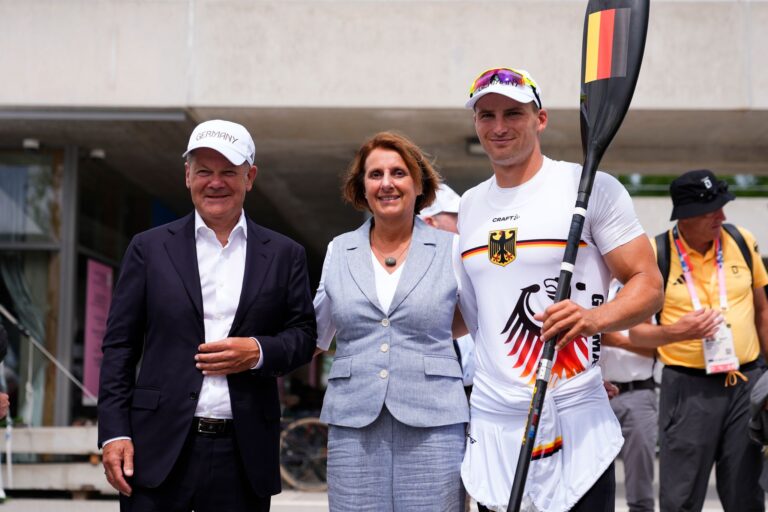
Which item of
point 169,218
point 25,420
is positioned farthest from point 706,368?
point 169,218

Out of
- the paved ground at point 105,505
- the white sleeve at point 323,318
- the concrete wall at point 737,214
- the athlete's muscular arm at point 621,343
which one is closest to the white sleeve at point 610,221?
the white sleeve at point 323,318

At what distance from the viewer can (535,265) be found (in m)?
3.09

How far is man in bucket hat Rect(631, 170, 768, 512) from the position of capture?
5086mm

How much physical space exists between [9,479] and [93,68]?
4028 millimetres

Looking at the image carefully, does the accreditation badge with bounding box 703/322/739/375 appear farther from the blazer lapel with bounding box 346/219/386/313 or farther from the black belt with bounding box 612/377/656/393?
the blazer lapel with bounding box 346/219/386/313

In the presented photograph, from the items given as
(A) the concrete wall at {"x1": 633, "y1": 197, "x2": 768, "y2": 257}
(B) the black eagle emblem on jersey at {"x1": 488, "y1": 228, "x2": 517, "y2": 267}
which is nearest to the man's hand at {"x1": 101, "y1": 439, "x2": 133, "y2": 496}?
(B) the black eagle emblem on jersey at {"x1": 488, "y1": 228, "x2": 517, "y2": 267}

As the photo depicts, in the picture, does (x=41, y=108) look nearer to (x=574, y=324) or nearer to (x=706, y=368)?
(x=706, y=368)

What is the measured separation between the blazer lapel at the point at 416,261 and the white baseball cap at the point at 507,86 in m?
0.57

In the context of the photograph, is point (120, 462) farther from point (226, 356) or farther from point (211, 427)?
point (226, 356)

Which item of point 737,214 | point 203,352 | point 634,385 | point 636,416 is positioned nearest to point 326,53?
point 634,385

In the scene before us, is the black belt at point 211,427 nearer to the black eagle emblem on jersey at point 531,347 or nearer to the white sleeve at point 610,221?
the black eagle emblem on jersey at point 531,347

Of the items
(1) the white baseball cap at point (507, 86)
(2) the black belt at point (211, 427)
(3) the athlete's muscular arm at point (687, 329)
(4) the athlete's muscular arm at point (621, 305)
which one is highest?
(1) the white baseball cap at point (507, 86)

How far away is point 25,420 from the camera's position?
1068 centimetres

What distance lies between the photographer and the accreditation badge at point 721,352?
511cm
